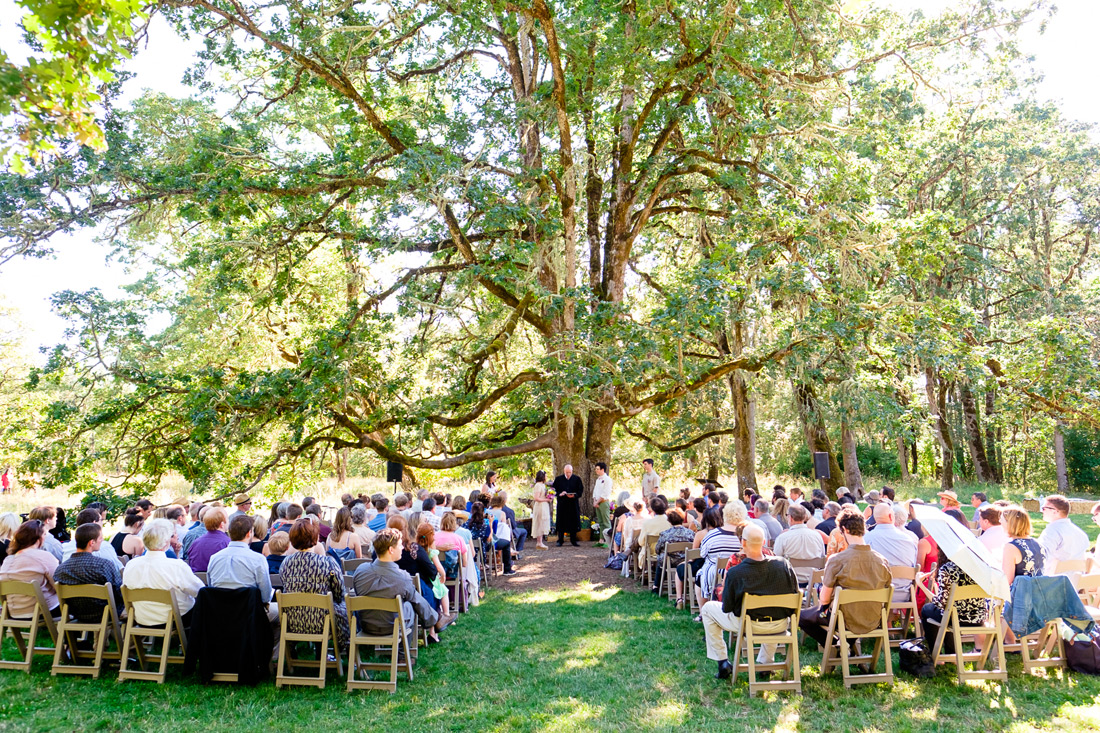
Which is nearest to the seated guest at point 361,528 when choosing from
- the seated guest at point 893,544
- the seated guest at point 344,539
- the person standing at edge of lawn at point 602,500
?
the seated guest at point 344,539

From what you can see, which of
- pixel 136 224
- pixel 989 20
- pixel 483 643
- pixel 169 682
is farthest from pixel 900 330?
pixel 136 224

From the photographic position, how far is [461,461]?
14188 mm

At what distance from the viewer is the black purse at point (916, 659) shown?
17.8 feet

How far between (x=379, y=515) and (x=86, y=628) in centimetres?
323

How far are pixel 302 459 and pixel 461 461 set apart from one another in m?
3.00

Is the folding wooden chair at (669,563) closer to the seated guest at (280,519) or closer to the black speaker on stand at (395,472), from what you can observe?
the seated guest at (280,519)

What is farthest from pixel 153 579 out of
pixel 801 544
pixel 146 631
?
pixel 801 544

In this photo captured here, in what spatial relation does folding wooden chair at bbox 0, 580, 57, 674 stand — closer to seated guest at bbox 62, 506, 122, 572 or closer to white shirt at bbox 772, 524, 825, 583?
seated guest at bbox 62, 506, 122, 572

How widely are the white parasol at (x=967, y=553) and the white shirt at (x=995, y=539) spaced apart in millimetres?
548

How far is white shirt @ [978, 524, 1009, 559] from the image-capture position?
6.06 meters

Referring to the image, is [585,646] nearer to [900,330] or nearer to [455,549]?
[455,549]

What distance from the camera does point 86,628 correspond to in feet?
17.4

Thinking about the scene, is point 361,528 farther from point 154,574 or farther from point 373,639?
point 154,574

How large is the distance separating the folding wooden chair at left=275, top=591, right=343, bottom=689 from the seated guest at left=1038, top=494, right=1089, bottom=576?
18.4 ft
